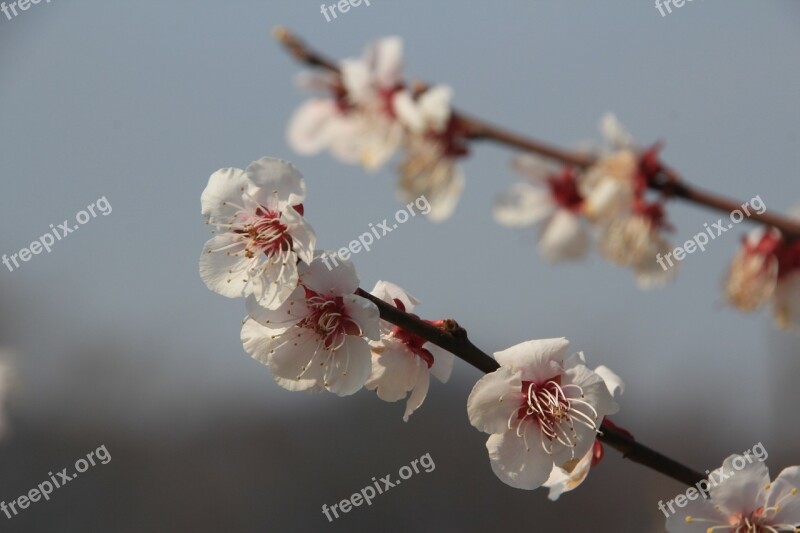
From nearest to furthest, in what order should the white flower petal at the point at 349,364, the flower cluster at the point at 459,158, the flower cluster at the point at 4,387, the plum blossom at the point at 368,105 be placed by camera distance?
the white flower petal at the point at 349,364 → the flower cluster at the point at 459,158 → the plum blossom at the point at 368,105 → the flower cluster at the point at 4,387

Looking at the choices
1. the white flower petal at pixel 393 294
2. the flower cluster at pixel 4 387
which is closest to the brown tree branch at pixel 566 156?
the white flower petal at pixel 393 294

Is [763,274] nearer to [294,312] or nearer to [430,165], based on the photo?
[430,165]

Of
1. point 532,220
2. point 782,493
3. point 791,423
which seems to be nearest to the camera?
point 782,493

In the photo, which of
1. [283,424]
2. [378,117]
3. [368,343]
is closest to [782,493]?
[368,343]

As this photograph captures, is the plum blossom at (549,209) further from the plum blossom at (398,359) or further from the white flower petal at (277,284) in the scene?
the white flower petal at (277,284)

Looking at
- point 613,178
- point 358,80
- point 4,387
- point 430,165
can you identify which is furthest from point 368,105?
point 4,387

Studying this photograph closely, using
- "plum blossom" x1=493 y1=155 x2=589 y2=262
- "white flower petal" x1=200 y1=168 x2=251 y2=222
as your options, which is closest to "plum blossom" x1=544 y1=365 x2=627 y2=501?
"white flower petal" x1=200 y1=168 x2=251 y2=222

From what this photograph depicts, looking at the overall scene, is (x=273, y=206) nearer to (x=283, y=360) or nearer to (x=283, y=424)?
(x=283, y=360)
